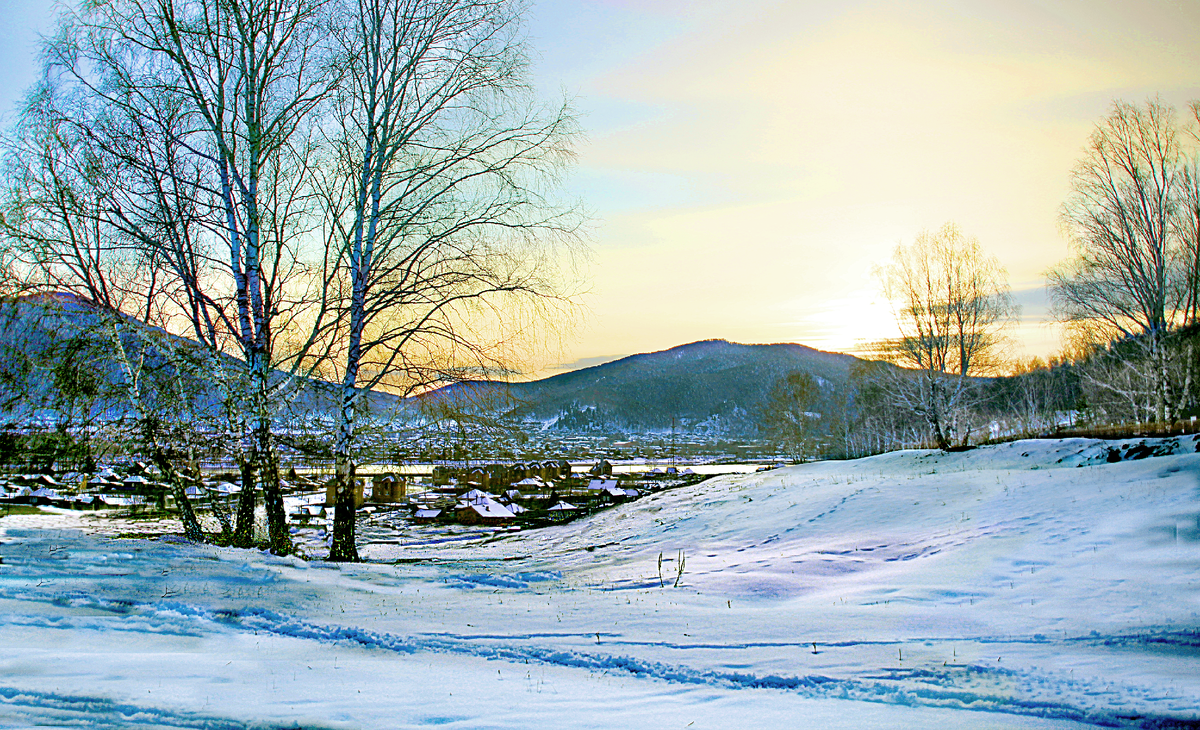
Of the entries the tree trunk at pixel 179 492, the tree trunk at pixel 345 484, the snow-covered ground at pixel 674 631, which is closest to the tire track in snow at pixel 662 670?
the snow-covered ground at pixel 674 631

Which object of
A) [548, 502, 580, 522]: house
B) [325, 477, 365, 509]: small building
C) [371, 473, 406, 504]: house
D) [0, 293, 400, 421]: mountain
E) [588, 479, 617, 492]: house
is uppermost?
[0, 293, 400, 421]: mountain

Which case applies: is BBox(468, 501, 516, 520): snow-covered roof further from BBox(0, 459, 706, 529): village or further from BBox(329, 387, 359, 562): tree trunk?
BBox(329, 387, 359, 562): tree trunk

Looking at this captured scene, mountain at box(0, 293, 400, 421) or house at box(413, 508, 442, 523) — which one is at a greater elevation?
mountain at box(0, 293, 400, 421)

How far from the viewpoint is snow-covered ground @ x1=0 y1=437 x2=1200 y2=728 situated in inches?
161

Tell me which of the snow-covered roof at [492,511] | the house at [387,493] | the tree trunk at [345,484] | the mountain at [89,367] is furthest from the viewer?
the house at [387,493]

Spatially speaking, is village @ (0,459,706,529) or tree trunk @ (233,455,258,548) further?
village @ (0,459,706,529)

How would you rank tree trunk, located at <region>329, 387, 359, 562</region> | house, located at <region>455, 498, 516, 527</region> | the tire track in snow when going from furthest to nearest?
house, located at <region>455, 498, 516, 527</region>, tree trunk, located at <region>329, 387, 359, 562</region>, the tire track in snow

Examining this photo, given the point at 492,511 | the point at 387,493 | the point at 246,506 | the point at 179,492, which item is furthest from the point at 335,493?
the point at 387,493

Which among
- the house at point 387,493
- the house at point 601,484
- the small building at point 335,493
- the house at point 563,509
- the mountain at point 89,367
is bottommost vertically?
the house at point 601,484

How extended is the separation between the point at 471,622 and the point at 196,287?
25.7ft

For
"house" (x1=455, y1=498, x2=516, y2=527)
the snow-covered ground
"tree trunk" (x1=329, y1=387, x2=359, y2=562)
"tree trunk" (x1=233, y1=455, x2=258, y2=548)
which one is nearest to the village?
"house" (x1=455, y1=498, x2=516, y2=527)

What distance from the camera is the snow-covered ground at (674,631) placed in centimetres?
408

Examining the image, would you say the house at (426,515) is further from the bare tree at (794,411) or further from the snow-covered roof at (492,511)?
the bare tree at (794,411)

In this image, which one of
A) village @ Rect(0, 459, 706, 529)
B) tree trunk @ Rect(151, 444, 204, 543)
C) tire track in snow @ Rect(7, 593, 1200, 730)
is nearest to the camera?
tire track in snow @ Rect(7, 593, 1200, 730)
